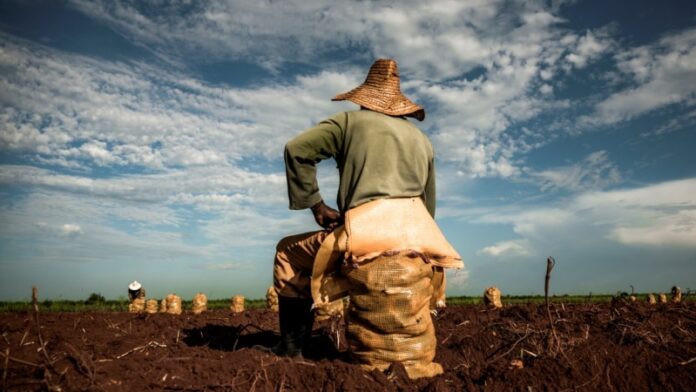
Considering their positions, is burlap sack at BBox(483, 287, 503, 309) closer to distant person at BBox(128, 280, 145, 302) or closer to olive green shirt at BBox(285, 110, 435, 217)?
olive green shirt at BBox(285, 110, 435, 217)

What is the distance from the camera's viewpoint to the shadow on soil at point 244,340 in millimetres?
4535

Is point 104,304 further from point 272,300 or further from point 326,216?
point 326,216

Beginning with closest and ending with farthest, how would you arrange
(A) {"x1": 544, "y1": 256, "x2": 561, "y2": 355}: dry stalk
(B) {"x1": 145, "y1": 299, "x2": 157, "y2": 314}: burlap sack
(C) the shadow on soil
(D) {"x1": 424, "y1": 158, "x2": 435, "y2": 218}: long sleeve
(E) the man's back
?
(A) {"x1": 544, "y1": 256, "x2": 561, "y2": 355}: dry stalk
(E) the man's back
(D) {"x1": 424, "y1": 158, "x2": 435, "y2": 218}: long sleeve
(C) the shadow on soil
(B) {"x1": 145, "y1": 299, "x2": 157, "y2": 314}: burlap sack

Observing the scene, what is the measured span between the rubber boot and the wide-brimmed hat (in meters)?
1.60

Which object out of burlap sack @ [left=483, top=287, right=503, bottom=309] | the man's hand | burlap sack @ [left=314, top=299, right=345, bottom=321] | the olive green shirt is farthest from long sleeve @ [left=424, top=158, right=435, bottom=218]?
burlap sack @ [left=483, top=287, right=503, bottom=309]

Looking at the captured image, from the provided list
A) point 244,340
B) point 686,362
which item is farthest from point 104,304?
point 686,362

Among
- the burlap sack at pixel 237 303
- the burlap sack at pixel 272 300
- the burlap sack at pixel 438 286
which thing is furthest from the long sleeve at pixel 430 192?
the burlap sack at pixel 237 303

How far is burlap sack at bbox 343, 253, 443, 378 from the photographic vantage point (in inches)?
127

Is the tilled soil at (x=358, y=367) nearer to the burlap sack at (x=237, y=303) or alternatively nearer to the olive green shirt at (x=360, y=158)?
the olive green shirt at (x=360, y=158)

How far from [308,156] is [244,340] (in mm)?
2670

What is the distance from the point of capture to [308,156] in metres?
3.63

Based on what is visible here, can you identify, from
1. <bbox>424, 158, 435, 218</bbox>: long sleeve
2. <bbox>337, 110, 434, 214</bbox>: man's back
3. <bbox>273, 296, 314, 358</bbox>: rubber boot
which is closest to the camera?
<bbox>337, 110, 434, 214</bbox>: man's back

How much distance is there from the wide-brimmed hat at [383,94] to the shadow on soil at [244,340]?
6.81ft

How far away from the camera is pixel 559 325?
5230mm
